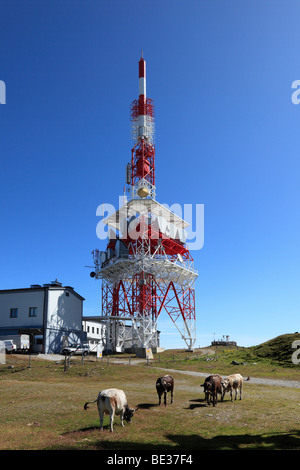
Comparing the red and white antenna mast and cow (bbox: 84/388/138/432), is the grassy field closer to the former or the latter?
cow (bbox: 84/388/138/432)

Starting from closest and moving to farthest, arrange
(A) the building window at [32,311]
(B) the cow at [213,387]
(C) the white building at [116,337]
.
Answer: (B) the cow at [213,387] → (A) the building window at [32,311] → (C) the white building at [116,337]

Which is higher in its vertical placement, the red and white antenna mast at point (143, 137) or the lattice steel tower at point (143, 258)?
the red and white antenna mast at point (143, 137)

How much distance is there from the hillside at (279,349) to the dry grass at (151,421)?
21.5m

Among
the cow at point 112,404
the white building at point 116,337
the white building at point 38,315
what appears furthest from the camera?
the white building at point 116,337

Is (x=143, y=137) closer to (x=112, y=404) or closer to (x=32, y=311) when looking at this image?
(x=32, y=311)

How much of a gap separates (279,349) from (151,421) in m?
43.2

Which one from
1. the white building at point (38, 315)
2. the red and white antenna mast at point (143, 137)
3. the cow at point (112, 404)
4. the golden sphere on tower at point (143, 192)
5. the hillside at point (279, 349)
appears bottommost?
the hillside at point (279, 349)

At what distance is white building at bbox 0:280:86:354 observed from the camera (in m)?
61.8

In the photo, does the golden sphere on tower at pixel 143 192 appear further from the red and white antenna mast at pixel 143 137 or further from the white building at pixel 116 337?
the white building at pixel 116 337

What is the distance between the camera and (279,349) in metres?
55.4

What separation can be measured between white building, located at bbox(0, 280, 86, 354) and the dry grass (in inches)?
1205

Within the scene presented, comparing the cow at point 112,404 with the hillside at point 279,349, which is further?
the hillside at point 279,349

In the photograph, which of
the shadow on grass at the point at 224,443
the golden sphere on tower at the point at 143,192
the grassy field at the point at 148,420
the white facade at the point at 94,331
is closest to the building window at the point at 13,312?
the white facade at the point at 94,331

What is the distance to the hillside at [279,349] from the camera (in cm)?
5122
